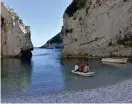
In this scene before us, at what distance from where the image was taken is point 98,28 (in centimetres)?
6931

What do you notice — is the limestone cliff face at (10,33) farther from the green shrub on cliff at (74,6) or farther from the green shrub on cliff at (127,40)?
the green shrub on cliff at (127,40)

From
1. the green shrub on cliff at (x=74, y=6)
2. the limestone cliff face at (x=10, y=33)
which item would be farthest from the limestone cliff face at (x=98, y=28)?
the limestone cliff face at (x=10, y=33)

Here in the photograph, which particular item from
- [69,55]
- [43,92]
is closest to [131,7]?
[69,55]

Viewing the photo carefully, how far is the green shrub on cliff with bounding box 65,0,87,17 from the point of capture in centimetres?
7269

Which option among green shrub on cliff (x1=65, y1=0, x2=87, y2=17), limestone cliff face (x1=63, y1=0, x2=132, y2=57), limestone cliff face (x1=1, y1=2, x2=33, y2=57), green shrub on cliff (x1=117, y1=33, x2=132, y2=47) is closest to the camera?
green shrub on cliff (x1=117, y1=33, x2=132, y2=47)

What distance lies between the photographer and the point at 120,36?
64375 mm

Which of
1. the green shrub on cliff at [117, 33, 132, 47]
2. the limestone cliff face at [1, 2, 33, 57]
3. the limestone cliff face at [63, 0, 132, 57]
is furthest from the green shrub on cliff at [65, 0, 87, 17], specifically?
the green shrub on cliff at [117, 33, 132, 47]

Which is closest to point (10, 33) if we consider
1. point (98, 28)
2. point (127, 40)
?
point (98, 28)

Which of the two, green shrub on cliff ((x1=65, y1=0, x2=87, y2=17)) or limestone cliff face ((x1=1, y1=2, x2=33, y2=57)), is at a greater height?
green shrub on cliff ((x1=65, y1=0, x2=87, y2=17))

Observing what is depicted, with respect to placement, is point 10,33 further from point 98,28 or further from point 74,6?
point 98,28

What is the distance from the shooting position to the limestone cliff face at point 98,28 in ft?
210

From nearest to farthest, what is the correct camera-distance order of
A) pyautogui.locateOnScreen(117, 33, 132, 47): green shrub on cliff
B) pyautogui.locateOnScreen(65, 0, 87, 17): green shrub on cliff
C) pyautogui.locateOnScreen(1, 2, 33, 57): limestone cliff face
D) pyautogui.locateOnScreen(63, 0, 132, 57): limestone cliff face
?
pyautogui.locateOnScreen(117, 33, 132, 47): green shrub on cliff, pyautogui.locateOnScreen(63, 0, 132, 57): limestone cliff face, pyautogui.locateOnScreen(65, 0, 87, 17): green shrub on cliff, pyautogui.locateOnScreen(1, 2, 33, 57): limestone cliff face

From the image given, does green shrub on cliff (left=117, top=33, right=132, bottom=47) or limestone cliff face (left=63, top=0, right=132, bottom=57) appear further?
limestone cliff face (left=63, top=0, right=132, bottom=57)

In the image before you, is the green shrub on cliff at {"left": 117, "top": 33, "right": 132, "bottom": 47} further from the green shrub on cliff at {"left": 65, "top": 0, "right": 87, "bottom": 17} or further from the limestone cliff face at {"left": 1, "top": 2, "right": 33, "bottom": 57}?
the limestone cliff face at {"left": 1, "top": 2, "right": 33, "bottom": 57}
